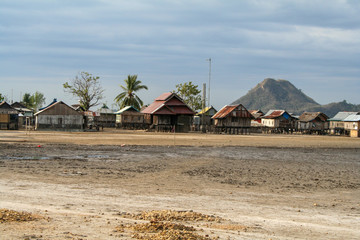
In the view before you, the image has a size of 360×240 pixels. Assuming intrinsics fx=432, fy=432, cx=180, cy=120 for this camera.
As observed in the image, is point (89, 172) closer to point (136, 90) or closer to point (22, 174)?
point (22, 174)

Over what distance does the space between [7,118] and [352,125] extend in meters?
63.5

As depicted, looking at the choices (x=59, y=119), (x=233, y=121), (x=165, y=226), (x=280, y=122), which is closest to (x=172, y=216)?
(x=165, y=226)

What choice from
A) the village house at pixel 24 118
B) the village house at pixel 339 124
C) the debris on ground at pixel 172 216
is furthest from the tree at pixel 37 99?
the debris on ground at pixel 172 216

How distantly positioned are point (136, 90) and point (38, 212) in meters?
83.5

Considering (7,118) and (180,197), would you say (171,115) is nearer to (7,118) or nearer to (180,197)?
(7,118)

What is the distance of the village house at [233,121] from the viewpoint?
249 feet

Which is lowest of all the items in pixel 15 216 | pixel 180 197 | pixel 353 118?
pixel 180 197

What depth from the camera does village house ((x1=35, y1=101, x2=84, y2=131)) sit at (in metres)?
61.6

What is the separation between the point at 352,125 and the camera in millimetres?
85562

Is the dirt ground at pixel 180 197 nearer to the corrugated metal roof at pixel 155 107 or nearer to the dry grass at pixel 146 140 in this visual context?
the dry grass at pixel 146 140

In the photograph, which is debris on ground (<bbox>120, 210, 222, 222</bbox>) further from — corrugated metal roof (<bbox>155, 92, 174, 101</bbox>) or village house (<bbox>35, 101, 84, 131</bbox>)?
corrugated metal roof (<bbox>155, 92, 174, 101</bbox>)

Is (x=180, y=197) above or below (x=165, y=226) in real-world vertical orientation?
below

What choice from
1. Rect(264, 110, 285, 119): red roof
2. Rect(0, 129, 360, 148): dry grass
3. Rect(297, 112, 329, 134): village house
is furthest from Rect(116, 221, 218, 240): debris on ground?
Rect(297, 112, 329, 134): village house

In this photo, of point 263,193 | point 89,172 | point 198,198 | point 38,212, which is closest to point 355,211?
point 263,193
